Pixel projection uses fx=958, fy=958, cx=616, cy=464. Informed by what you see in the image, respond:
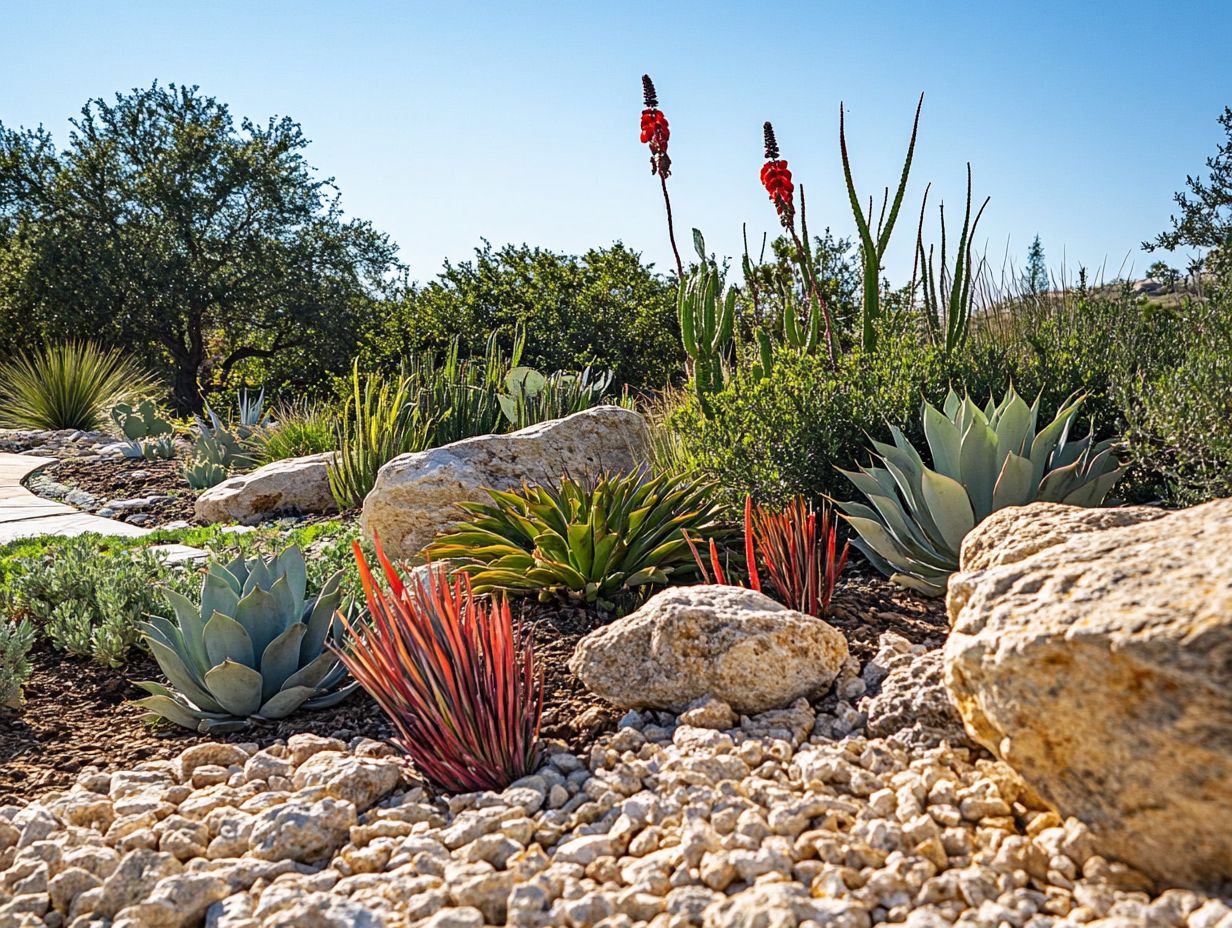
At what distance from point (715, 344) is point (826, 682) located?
13.3 feet

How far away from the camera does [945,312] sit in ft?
20.9

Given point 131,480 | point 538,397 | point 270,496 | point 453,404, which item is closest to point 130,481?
point 131,480

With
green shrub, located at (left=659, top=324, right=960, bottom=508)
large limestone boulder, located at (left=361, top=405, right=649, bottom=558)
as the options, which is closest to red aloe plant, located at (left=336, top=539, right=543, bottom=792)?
green shrub, located at (left=659, top=324, right=960, bottom=508)

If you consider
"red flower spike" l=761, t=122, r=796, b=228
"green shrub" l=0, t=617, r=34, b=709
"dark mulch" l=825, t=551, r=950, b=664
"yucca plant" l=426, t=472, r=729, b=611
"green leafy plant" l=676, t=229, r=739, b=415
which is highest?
"red flower spike" l=761, t=122, r=796, b=228

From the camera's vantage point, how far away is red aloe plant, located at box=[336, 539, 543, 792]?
2672 mm

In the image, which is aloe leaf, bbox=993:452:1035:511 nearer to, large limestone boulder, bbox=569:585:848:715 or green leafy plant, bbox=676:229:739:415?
large limestone boulder, bbox=569:585:848:715

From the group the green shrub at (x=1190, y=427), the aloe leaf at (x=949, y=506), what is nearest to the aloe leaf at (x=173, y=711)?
the aloe leaf at (x=949, y=506)

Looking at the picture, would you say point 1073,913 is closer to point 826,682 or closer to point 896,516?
point 826,682

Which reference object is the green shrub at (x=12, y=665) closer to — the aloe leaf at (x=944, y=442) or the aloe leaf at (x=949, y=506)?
the aloe leaf at (x=949, y=506)

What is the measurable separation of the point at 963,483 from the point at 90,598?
4044mm

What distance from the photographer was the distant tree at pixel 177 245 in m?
18.6

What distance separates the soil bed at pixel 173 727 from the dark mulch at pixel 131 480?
15.6 ft

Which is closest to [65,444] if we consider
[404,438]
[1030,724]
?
[404,438]

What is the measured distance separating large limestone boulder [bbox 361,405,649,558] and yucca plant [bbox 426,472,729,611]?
0.78m
